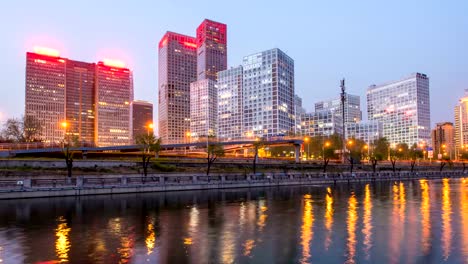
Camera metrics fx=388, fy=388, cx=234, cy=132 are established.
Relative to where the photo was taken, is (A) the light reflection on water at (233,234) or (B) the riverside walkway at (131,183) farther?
(B) the riverside walkway at (131,183)

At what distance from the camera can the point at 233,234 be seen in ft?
65.4

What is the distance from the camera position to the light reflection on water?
15.1 metres

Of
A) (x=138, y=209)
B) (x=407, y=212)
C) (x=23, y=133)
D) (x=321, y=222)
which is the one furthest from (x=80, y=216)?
(x=23, y=133)

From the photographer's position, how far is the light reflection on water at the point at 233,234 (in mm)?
15133

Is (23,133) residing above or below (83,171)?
above

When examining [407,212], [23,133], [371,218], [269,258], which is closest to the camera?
[269,258]

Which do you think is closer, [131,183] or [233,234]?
[233,234]

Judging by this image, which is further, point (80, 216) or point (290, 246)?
point (80, 216)

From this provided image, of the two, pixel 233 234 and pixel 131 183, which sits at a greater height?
pixel 131 183

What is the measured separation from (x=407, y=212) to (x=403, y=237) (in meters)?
10.8

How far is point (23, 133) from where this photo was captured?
449ft

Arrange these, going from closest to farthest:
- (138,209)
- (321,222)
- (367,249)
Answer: (367,249), (321,222), (138,209)

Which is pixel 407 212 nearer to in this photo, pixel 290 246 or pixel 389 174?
pixel 290 246

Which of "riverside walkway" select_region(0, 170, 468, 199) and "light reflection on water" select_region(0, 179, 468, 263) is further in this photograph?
"riverside walkway" select_region(0, 170, 468, 199)
